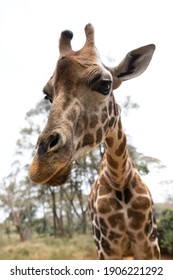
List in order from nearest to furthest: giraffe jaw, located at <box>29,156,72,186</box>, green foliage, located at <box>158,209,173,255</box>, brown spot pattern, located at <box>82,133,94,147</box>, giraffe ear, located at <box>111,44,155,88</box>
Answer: giraffe jaw, located at <box>29,156,72,186</box> → brown spot pattern, located at <box>82,133,94,147</box> → giraffe ear, located at <box>111,44,155,88</box> → green foliage, located at <box>158,209,173,255</box>

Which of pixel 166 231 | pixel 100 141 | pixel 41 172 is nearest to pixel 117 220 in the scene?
pixel 100 141

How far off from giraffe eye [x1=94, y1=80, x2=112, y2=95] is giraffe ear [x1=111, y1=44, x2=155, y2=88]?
7.1 inches

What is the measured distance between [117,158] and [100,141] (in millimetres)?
247

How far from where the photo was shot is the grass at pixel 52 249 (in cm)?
529

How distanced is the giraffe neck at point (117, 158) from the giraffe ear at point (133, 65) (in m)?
0.15

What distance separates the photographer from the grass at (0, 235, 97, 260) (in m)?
5.29

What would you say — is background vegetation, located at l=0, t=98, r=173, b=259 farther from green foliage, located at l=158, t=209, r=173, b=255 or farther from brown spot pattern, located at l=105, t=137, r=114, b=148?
brown spot pattern, located at l=105, t=137, r=114, b=148

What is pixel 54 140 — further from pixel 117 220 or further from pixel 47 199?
pixel 47 199

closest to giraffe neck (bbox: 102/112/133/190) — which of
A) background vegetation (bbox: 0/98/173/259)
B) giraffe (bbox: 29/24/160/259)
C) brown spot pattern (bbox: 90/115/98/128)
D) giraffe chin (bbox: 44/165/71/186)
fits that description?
giraffe (bbox: 29/24/160/259)

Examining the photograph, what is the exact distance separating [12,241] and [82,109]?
5660 mm

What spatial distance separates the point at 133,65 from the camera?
1432 millimetres

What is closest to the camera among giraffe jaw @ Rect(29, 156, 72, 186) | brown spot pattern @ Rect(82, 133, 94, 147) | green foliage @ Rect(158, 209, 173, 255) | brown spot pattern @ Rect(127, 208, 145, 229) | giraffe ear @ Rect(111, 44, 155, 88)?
giraffe jaw @ Rect(29, 156, 72, 186)
